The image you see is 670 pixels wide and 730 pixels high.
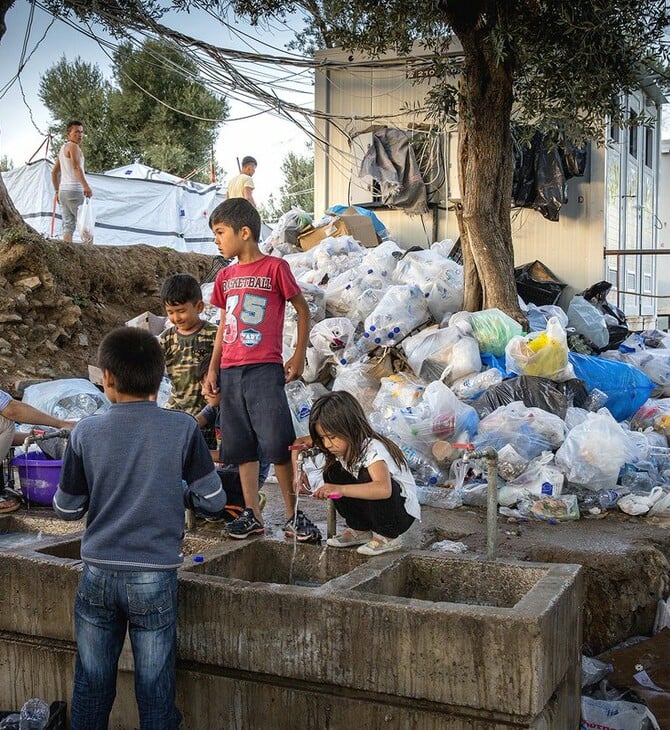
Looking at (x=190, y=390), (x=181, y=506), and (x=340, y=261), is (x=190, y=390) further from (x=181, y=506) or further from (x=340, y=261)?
(x=340, y=261)

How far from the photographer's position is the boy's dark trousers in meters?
3.27

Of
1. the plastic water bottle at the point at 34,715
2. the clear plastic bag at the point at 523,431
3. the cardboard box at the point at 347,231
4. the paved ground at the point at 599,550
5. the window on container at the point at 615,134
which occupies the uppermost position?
the window on container at the point at 615,134

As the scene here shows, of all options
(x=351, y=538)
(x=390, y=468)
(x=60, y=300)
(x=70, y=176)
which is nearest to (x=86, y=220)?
(x=70, y=176)

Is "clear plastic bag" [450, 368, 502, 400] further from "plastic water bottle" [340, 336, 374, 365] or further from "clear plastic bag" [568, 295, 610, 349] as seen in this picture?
"clear plastic bag" [568, 295, 610, 349]

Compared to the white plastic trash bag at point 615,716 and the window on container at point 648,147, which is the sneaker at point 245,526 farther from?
the window on container at point 648,147

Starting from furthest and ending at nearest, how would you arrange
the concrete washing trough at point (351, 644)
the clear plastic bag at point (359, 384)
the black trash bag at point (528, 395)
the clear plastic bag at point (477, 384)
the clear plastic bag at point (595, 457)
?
the clear plastic bag at point (359, 384) < the clear plastic bag at point (477, 384) < the black trash bag at point (528, 395) < the clear plastic bag at point (595, 457) < the concrete washing trough at point (351, 644)

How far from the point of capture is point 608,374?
6.16m

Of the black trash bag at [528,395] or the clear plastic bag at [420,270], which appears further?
the clear plastic bag at [420,270]

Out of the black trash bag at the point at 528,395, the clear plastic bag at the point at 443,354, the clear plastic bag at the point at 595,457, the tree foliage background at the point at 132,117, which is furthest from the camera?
the tree foliage background at the point at 132,117

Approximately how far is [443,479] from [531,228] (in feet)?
17.2

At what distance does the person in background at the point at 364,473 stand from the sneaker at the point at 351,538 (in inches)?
1.5

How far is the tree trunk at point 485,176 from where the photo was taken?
6.97 metres

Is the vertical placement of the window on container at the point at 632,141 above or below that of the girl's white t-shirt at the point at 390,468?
above

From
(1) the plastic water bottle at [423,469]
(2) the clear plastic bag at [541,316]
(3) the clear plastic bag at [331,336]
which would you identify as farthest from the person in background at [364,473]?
(2) the clear plastic bag at [541,316]
